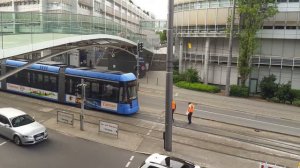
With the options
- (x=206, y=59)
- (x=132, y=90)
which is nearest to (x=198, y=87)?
(x=206, y=59)

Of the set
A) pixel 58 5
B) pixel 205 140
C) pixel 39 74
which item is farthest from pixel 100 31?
pixel 58 5

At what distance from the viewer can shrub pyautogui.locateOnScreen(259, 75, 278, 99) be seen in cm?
3083

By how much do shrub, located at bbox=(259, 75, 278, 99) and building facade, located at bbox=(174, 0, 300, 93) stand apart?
2401 mm

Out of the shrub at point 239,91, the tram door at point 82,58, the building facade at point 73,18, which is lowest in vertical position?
the shrub at point 239,91

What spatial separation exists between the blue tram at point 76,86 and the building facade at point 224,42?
18.9 meters

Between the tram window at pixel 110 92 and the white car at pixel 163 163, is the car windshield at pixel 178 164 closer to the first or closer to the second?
the white car at pixel 163 163

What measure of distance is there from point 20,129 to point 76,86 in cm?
711

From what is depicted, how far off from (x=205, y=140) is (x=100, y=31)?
16.6m

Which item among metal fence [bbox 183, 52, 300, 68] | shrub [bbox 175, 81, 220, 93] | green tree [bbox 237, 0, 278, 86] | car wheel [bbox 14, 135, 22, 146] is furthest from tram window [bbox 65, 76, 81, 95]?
metal fence [bbox 183, 52, 300, 68]

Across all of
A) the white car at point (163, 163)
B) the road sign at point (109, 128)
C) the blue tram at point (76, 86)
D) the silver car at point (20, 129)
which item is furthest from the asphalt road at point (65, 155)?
the blue tram at point (76, 86)

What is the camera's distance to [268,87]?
31.0 metres

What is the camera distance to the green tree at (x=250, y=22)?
102ft

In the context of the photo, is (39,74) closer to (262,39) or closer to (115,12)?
(262,39)

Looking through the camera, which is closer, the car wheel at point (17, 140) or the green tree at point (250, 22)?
the car wheel at point (17, 140)
